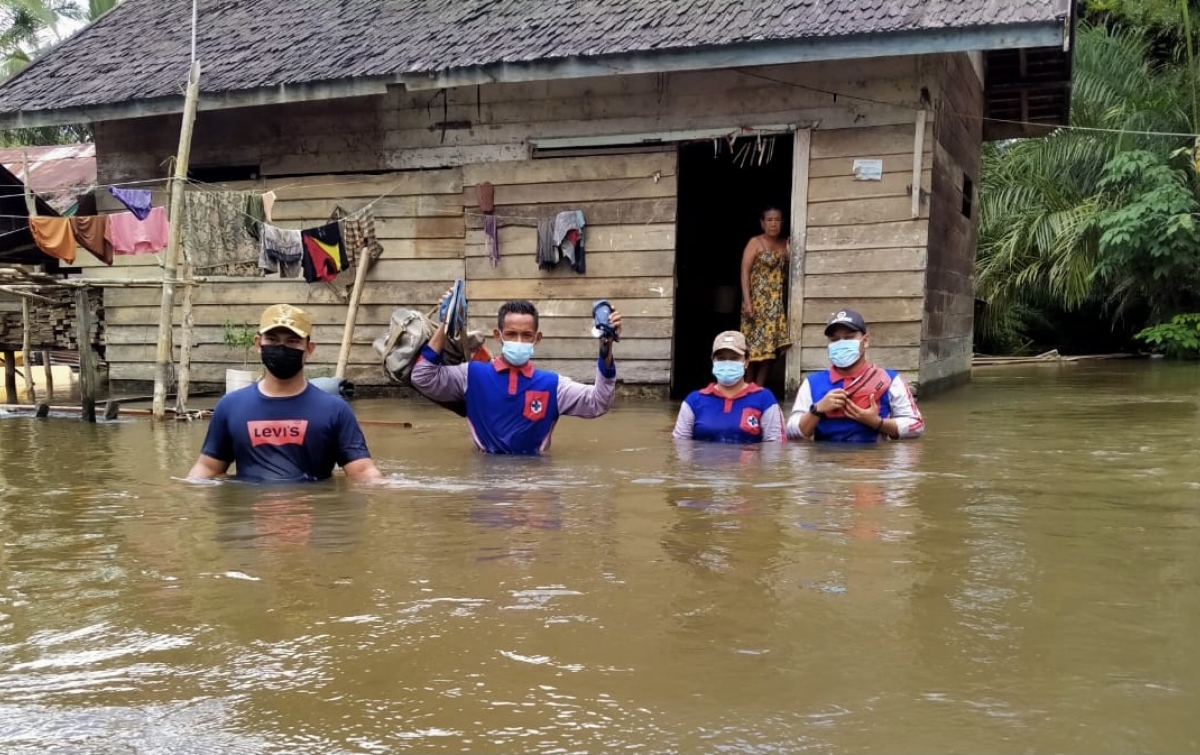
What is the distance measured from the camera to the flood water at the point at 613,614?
2.13 meters

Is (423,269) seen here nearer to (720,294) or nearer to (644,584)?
(720,294)

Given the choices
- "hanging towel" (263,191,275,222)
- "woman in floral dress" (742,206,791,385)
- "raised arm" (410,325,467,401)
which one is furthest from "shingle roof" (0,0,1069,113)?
"raised arm" (410,325,467,401)

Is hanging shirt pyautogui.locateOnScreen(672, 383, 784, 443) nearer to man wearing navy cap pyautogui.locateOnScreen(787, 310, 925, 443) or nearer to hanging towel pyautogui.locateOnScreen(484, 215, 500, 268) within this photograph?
man wearing navy cap pyautogui.locateOnScreen(787, 310, 925, 443)

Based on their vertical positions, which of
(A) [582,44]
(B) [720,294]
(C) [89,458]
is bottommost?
(C) [89,458]

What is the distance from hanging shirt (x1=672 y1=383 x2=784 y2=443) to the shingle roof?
135 inches

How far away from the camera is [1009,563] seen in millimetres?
3344

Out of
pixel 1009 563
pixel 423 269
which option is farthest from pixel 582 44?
pixel 1009 563

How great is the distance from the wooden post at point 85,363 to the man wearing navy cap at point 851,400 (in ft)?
21.2

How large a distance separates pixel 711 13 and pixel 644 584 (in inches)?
288

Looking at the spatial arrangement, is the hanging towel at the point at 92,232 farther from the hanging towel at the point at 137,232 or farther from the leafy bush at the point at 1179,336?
the leafy bush at the point at 1179,336

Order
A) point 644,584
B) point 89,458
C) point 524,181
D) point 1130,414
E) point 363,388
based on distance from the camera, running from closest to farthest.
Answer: point 644,584, point 89,458, point 1130,414, point 524,181, point 363,388

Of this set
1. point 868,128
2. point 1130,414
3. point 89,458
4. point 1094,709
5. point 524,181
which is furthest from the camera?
point 524,181

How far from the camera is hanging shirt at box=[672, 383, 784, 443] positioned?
6.48 metres

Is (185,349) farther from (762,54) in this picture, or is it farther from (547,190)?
(762,54)
